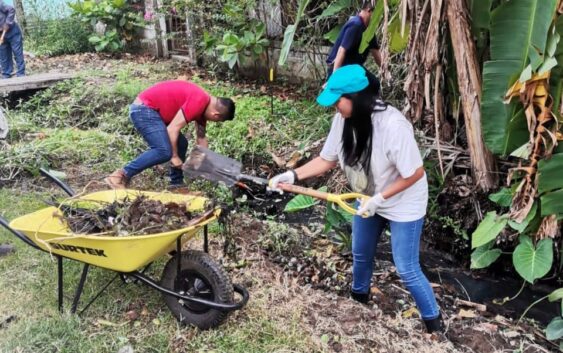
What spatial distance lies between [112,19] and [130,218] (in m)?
9.19

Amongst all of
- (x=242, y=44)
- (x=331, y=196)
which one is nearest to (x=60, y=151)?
(x=242, y=44)

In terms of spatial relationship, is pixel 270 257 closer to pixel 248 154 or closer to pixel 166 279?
pixel 166 279

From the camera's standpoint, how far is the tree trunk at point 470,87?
3.49 m

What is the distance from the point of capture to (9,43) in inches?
372

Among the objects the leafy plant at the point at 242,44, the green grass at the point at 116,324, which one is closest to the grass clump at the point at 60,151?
the green grass at the point at 116,324

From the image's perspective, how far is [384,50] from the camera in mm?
4137

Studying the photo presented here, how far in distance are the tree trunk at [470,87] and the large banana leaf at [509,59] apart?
0.28m

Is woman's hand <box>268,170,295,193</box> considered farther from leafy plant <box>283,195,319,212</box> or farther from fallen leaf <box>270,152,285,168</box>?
fallen leaf <box>270,152,285,168</box>

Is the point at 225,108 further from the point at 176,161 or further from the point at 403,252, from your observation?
the point at 403,252

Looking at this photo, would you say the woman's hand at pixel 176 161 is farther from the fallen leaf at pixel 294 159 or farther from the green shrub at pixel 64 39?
the green shrub at pixel 64 39

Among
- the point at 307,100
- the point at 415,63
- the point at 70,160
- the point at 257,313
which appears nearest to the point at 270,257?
the point at 257,313

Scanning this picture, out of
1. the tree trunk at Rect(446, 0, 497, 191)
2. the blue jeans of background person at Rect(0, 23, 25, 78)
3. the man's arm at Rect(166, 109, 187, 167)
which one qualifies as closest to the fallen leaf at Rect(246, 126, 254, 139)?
the man's arm at Rect(166, 109, 187, 167)

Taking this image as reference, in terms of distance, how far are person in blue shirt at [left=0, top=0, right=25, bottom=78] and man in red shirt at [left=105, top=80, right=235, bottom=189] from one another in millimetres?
6136

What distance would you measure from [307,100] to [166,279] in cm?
461
